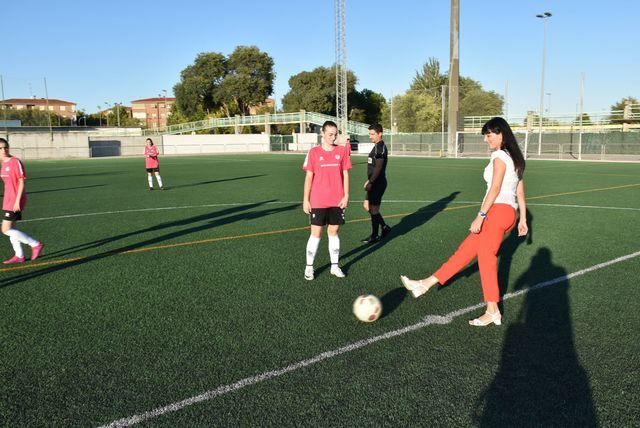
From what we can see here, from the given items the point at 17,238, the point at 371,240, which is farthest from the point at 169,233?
the point at 371,240

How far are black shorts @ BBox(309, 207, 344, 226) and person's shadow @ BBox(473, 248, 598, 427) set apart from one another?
2333 millimetres

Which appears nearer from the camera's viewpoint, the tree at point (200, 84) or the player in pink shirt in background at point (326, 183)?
the player in pink shirt in background at point (326, 183)

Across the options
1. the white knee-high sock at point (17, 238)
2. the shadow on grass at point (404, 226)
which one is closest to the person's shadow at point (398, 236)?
the shadow on grass at point (404, 226)

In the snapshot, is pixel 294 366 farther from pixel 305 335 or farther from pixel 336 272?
pixel 336 272

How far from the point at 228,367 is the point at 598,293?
13.9ft

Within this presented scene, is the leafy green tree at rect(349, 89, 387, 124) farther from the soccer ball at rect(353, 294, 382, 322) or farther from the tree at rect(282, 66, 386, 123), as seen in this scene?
the soccer ball at rect(353, 294, 382, 322)

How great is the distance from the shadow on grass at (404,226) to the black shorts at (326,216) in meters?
Answer: 0.91

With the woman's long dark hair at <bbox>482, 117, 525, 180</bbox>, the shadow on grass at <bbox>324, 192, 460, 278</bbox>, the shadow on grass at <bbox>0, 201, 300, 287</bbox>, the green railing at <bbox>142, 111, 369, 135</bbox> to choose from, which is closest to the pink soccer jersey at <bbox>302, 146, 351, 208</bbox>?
the shadow on grass at <bbox>324, 192, 460, 278</bbox>

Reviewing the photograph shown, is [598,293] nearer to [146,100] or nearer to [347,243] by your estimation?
[347,243]

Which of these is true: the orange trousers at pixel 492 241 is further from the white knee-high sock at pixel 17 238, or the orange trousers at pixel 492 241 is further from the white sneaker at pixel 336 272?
the white knee-high sock at pixel 17 238

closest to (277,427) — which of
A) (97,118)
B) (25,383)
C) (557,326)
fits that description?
(25,383)

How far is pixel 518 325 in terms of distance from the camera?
15.8 feet

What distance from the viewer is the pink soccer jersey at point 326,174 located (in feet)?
19.8

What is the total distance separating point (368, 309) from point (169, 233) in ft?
19.6
